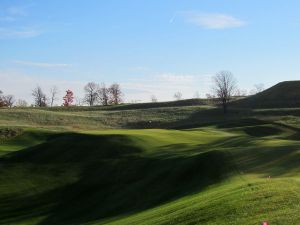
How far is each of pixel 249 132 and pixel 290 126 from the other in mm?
8253

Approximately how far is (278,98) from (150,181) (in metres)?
74.7

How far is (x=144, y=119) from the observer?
89562mm

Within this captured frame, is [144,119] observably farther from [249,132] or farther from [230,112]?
[249,132]

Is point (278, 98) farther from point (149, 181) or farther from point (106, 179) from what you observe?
point (149, 181)

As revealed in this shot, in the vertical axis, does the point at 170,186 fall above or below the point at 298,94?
below

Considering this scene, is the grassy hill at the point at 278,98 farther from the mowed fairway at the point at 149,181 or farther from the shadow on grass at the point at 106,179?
the shadow on grass at the point at 106,179

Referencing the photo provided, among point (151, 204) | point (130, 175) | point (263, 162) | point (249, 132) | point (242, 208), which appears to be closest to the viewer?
point (242, 208)

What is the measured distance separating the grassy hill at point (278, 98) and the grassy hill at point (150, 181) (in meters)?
49.8

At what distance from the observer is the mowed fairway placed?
1728 centimetres

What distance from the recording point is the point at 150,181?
3194 cm

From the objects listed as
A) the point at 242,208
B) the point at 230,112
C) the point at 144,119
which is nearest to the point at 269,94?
the point at 230,112

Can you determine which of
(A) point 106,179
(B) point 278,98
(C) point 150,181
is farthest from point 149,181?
(B) point 278,98

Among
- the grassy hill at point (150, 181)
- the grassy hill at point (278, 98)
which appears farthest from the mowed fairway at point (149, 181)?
the grassy hill at point (278, 98)

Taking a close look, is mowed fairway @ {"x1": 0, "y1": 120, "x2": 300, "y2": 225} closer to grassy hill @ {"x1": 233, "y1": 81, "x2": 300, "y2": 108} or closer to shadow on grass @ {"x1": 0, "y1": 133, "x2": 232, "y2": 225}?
shadow on grass @ {"x1": 0, "y1": 133, "x2": 232, "y2": 225}
